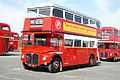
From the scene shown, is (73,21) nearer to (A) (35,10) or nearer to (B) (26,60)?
(A) (35,10)

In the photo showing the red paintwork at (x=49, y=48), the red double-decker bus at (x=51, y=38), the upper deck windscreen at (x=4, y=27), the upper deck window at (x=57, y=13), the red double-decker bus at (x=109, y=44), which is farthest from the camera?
the upper deck windscreen at (x=4, y=27)

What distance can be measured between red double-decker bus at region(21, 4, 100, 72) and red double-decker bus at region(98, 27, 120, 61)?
1094 centimetres

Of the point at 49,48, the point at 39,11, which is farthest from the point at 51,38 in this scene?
the point at 39,11

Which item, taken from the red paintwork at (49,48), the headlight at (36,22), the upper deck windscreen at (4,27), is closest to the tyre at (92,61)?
the red paintwork at (49,48)

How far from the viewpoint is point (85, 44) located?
2200cm

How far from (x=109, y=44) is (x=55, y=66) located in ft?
46.8

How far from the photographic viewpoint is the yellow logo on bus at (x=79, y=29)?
19.1m

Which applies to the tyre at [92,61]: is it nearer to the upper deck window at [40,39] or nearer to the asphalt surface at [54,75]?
the asphalt surface at [54,75]

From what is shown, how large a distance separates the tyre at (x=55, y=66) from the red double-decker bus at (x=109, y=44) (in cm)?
1315

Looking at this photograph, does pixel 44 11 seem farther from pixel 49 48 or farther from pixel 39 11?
pixel 49 48

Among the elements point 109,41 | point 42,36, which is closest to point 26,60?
point 42,36

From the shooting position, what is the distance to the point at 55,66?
17.9 m

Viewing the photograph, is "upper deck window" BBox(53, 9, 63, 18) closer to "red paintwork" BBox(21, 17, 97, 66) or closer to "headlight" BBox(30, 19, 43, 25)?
"red paintwork" BBox(21, 17, 97, 66)

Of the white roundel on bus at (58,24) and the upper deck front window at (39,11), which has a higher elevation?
the upper deck front window at (39,11)
